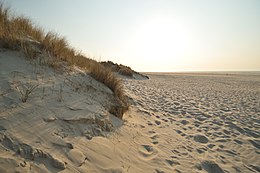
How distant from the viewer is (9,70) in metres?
3.20

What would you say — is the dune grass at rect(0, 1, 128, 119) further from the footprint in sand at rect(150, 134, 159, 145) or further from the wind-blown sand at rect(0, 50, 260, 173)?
the footprint in sand at rect(150, 134, 159, 145)

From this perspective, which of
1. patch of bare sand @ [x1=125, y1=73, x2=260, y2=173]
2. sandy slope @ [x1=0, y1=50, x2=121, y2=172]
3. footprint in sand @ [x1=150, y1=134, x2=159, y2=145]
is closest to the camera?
sandy slope @ [x1=0, y1=50, x2=121, y2=172]

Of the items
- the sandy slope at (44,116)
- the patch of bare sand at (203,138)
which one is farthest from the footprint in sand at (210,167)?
the sandy slope at (44,116)

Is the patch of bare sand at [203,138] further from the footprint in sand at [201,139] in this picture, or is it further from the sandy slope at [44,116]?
the sandy slope at [44,116]

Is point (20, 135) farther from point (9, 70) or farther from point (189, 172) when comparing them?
point (189, 172)

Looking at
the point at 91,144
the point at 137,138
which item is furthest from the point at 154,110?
the point at 91,144

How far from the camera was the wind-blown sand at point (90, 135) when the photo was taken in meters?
2.16

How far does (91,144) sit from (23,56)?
229 centimetres

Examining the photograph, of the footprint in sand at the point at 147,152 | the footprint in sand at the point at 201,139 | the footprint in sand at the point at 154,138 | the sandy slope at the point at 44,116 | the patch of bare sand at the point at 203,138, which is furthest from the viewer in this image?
the footprint in sand at the point at 201,139

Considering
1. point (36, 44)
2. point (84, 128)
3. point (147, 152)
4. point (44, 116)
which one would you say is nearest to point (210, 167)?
point (147, 152)

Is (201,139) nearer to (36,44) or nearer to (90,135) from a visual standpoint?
(90,135)

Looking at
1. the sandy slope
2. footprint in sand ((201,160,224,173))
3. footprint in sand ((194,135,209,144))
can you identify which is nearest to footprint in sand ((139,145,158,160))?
the sandy slope

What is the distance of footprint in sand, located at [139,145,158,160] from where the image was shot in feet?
10.1

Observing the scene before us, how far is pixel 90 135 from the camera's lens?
2877 millimetres
